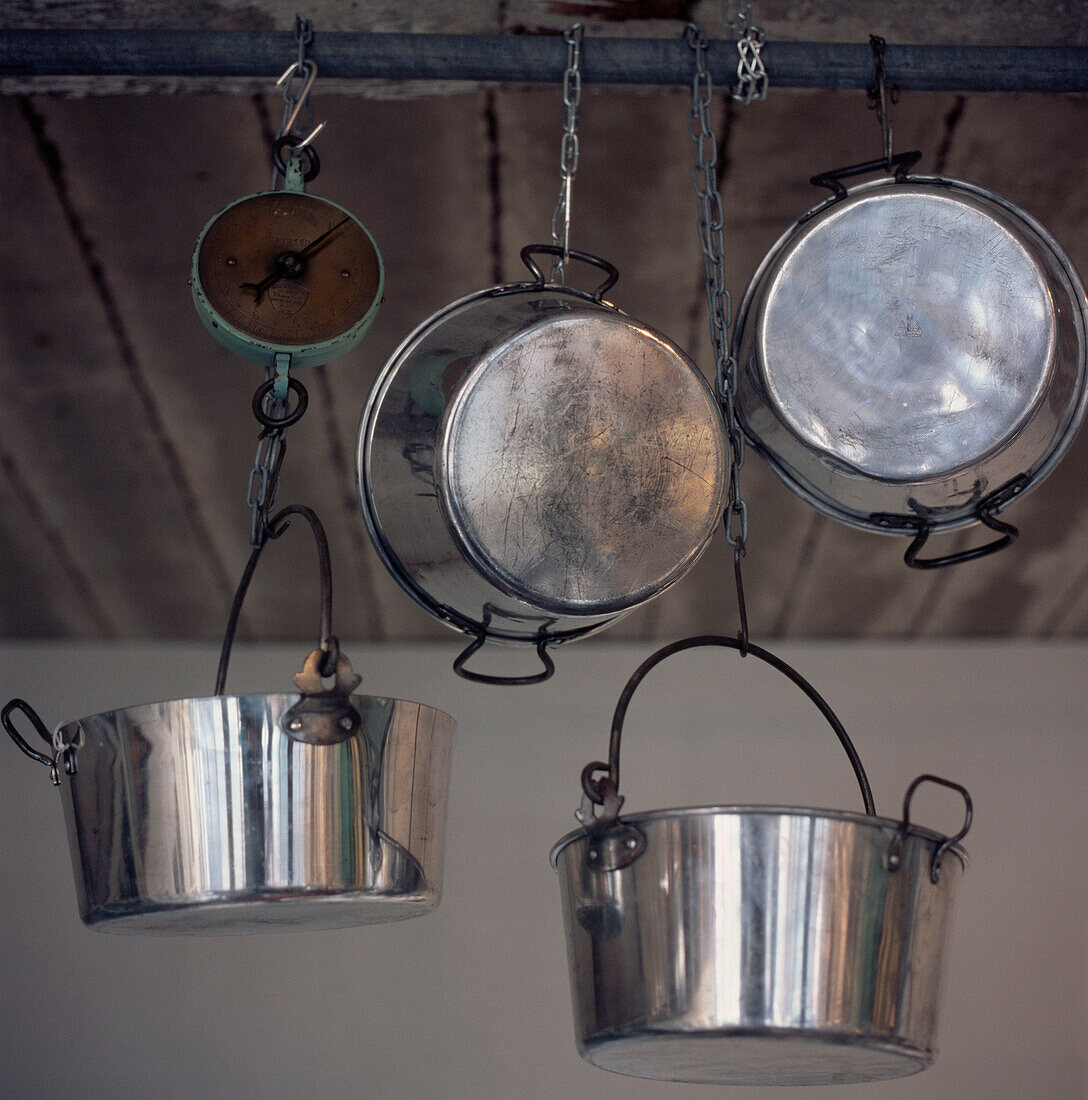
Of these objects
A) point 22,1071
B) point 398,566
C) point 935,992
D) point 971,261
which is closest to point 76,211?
point 398,566

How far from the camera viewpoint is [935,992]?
1080 millimetres

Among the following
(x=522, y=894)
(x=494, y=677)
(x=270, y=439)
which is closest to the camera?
(x=270, y=439)

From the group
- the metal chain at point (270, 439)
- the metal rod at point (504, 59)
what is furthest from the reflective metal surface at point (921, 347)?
the metal chain at point (270, 439)

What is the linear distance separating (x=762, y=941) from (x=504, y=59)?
80 centimetres

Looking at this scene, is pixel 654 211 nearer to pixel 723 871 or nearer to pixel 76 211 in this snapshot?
pixel 76 211

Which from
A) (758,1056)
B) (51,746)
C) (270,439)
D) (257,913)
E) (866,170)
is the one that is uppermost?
(866,170)

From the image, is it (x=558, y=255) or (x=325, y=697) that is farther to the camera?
(x=558, y=255)

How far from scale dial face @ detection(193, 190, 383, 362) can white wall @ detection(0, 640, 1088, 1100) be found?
1.16 meters

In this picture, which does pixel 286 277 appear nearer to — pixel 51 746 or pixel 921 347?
pixel 51 746

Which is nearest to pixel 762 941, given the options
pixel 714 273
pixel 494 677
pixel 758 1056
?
pixel 758 1056

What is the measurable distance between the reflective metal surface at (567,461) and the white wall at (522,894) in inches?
42.1

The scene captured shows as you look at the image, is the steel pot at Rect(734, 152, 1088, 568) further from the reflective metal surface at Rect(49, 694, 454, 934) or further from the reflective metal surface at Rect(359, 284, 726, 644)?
the reflective metal surface at Rect(49, 694, 454, 934)

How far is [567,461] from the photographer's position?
47.1 inches

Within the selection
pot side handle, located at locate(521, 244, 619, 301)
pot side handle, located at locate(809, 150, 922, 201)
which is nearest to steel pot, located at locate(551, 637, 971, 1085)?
pot side handle, located at locate(521, 244, 619, 301)
